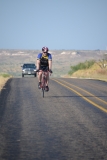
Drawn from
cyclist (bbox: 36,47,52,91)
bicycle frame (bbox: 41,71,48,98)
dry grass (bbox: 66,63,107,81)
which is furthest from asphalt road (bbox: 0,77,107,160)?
dry grass (bbox: 66,63,107,81)

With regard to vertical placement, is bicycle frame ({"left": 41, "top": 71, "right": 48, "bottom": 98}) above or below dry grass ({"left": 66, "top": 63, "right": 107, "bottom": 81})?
above

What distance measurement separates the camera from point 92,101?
1853cm

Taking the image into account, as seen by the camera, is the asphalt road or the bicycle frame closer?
the asphalt road

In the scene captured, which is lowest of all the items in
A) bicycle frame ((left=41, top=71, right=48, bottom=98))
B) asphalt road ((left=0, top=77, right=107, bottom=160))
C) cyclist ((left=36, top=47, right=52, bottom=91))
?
asphalt road ((left=0, top=77, right=107, bottom=160))

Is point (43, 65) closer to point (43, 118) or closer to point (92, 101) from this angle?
point (92, 101)

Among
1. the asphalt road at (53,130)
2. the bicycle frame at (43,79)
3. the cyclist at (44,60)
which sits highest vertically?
the cyclist at (44,60)

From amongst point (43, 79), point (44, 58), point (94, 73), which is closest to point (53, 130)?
point (44, 58)

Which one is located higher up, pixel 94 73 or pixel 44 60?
pixel 44 60

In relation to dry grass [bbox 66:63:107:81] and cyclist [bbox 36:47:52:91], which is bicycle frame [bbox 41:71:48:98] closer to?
cyclist [bbox 36:47:52:91]

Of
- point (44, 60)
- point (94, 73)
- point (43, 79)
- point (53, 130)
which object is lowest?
point (94, 73)

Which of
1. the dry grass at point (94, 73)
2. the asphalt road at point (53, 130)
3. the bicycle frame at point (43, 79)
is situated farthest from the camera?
the dry grass at point (94, 73)

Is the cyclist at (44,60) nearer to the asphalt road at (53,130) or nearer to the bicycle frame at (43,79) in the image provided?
the bicycle frame at (43,79)

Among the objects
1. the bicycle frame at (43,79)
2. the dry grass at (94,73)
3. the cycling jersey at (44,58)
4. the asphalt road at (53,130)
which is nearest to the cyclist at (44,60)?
the cycling jersey at (44,58)

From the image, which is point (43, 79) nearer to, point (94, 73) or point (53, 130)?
point (53, 130)
